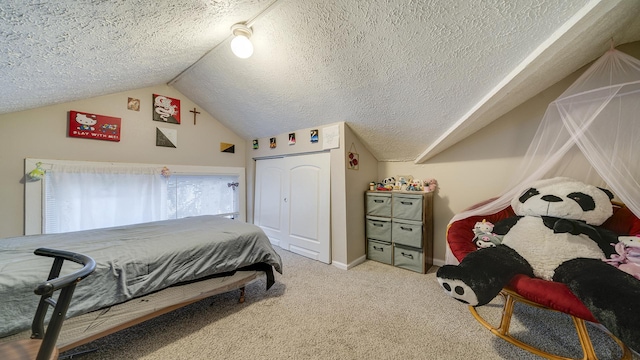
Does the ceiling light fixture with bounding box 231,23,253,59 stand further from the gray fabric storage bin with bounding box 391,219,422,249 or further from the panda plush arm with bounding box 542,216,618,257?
the panda plush arm with bounding box 542,216,618,257

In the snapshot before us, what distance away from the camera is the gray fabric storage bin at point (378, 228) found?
8.75ft

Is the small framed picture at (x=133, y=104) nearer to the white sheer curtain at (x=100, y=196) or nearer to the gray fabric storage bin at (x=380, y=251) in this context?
the white sheer curtain at (x=100, y=196)

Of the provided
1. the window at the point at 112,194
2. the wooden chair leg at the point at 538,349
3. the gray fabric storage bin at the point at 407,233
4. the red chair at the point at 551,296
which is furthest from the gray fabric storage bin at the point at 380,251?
the window at the point at 112,194

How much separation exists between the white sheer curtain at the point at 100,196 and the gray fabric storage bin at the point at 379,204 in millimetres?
2759

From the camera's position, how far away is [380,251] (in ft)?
8.99

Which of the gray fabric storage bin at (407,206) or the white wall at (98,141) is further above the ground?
the white wall at (98,141)

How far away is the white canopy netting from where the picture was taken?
53.5 inches

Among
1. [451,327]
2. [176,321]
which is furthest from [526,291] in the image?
[176,321]

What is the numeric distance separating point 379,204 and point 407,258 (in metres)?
0.70

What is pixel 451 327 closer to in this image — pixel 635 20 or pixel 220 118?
pixel 635 20

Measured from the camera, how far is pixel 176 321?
64.1 inches

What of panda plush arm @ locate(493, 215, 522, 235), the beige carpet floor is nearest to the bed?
the beige carpet floor

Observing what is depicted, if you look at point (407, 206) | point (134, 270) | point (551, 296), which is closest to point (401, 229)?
point (407, 206)

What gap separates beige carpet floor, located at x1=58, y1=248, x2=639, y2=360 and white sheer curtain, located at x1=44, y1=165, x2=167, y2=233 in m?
1.55
